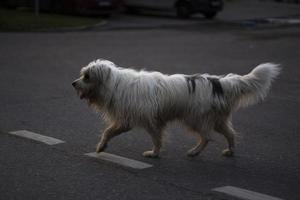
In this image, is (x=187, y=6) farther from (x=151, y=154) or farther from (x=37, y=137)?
(x=151, y=154)

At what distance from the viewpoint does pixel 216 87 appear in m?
7.53

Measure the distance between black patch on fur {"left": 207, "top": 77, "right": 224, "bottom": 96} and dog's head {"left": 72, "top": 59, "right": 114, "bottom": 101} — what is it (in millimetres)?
1110

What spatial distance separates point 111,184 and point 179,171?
862 millimetres

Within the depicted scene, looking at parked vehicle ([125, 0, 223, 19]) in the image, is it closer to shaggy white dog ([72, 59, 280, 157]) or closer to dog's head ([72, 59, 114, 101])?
shaggy white dog ([72, 59, 280, 157])

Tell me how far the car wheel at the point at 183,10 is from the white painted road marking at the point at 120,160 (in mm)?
20060

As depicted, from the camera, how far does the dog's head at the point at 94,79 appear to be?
24.4 feet

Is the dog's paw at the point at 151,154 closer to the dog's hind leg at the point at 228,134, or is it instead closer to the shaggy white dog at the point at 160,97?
the shaggy white dog at the point at 160,97

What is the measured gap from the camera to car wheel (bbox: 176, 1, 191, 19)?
2719 centimetres

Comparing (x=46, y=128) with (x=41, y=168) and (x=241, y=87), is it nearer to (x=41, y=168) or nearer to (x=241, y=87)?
(x=41, y=168)

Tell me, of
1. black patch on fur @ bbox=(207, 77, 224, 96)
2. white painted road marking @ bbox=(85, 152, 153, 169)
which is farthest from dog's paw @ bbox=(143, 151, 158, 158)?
black patch on fur @ bbox=(207, 77, 224, 96)

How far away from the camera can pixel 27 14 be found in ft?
84.2

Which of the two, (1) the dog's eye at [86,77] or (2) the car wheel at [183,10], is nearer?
(1) the dog's eye at [86,77]

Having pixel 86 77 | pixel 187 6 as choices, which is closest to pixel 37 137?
pixel 86 77

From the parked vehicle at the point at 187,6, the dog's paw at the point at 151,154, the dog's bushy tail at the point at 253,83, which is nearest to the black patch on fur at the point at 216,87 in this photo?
the dog's bushy tail at the point at 253,83
